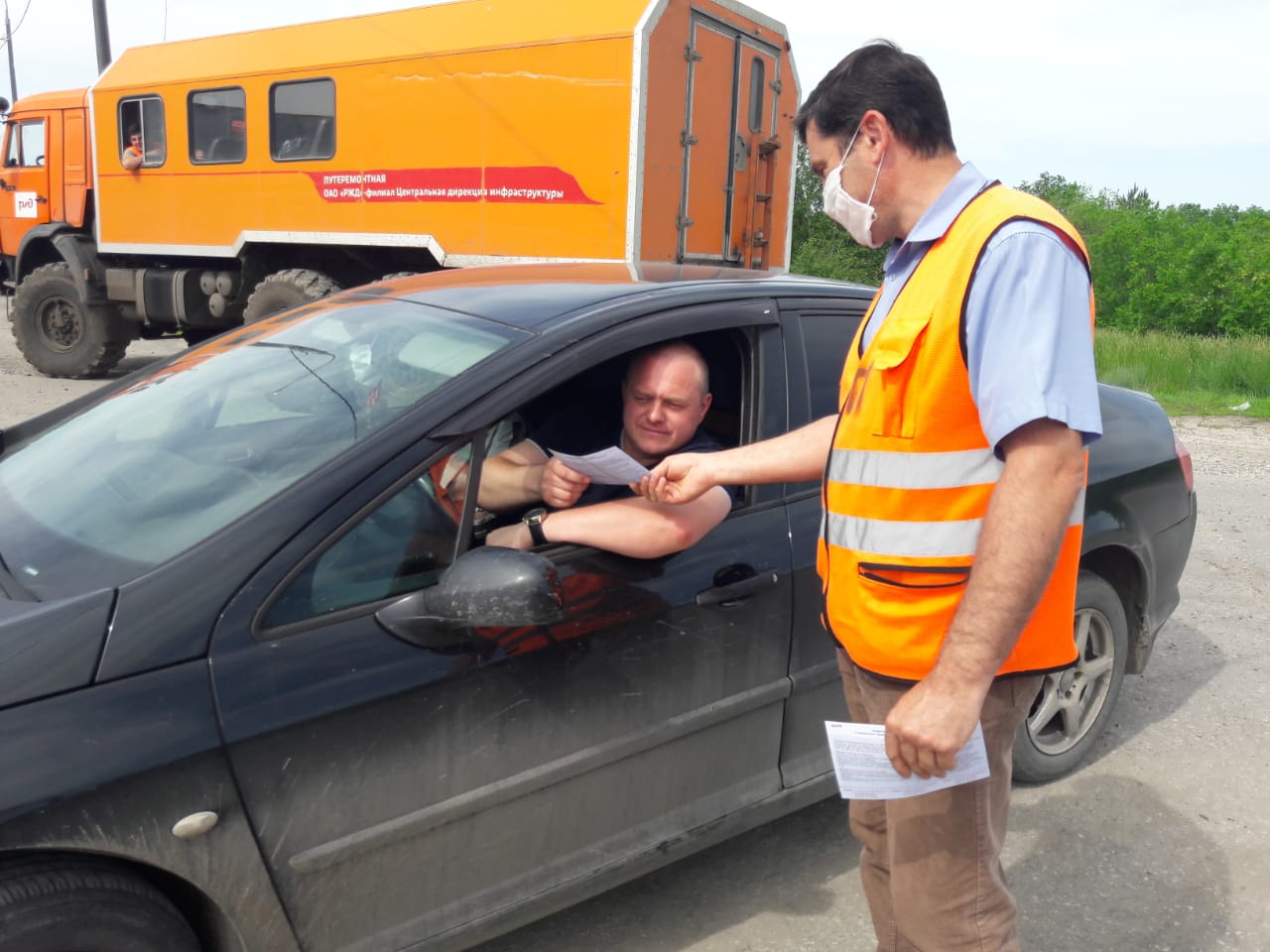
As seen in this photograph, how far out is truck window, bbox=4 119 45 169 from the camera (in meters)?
11.7

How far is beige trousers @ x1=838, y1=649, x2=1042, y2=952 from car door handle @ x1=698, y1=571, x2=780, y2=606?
22.9 inches

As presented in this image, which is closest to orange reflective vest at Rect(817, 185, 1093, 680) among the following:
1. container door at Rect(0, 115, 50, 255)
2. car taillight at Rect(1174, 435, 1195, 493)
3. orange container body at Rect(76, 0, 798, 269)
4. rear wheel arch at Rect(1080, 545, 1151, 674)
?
rear wheel arch at Rect(1080, 545, 1151, 674)

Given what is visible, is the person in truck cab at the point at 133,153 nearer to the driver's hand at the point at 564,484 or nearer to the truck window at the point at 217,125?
the truck window at the point at 217,125

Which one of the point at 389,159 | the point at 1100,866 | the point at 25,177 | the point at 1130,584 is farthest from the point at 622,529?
the point at 25,177

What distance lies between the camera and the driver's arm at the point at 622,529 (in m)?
2.22

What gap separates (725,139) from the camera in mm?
8703

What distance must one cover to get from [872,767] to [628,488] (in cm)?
98

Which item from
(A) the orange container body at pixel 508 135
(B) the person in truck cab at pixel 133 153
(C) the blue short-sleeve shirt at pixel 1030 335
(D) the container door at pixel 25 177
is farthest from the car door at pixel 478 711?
(D) the container door at pixel 25 177

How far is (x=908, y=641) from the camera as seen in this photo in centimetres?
168

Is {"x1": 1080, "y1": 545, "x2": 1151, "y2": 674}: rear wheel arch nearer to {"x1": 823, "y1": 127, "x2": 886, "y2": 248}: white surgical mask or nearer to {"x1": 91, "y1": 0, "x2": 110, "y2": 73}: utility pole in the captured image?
{"x1": 823, "y1": 127, "x2": 886, "y2": 248}: white surgical mask

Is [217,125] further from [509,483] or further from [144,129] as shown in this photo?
[509,483]

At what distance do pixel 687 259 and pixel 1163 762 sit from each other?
5946 mm

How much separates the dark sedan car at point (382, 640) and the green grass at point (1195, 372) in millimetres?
11046

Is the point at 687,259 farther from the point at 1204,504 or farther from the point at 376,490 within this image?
the point at 376,490
